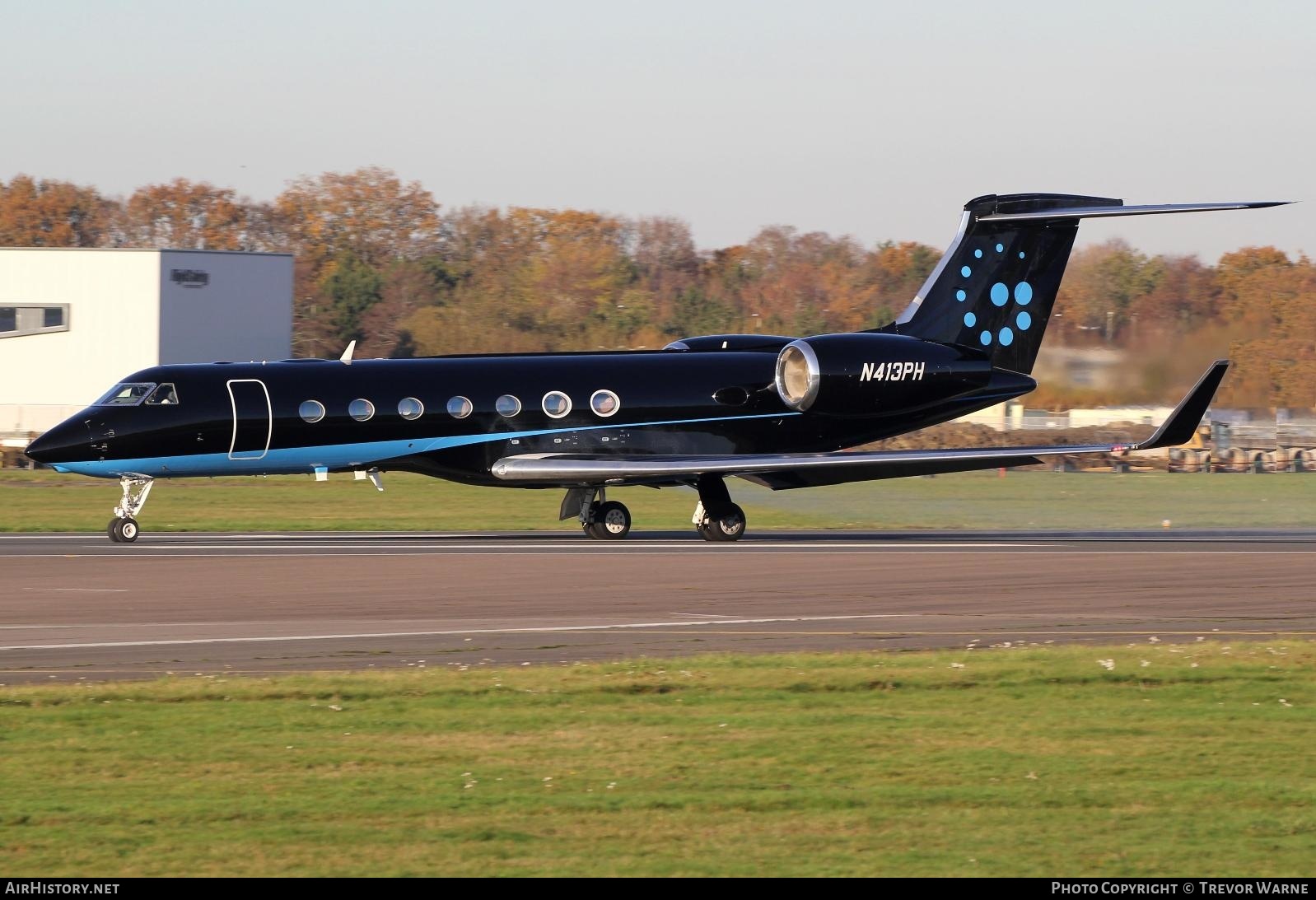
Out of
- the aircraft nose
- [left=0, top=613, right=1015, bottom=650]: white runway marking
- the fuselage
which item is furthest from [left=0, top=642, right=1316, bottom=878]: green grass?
the aircraft nose

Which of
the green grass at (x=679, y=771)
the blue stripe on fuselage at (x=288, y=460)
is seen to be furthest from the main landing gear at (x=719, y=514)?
→ the green grass at (x=679, y=771)

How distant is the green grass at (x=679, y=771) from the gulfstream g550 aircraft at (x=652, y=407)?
1439cm

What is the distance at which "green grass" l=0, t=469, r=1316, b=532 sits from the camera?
34.6 meters

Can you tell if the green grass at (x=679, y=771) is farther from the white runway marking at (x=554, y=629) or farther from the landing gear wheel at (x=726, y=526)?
the landing gear wheel at (x=726, y=526)

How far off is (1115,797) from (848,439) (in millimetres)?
22210

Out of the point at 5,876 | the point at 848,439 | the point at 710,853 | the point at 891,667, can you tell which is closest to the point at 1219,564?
the point at 848,439

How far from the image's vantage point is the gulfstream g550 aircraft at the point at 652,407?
1097 inches

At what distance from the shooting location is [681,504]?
40.7 m

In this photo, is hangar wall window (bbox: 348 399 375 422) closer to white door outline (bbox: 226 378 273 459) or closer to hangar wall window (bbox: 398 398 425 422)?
hangar wall window (bbox: 398 398 425 422)

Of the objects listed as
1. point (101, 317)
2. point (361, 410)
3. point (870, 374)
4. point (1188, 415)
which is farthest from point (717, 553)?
point (101, 317)

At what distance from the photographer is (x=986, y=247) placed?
3228 centimetres

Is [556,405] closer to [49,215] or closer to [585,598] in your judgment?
[585,598]

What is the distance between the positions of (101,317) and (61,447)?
40.4 metres

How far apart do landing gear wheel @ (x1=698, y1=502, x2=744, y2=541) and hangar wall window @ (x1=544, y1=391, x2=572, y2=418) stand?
316cm
